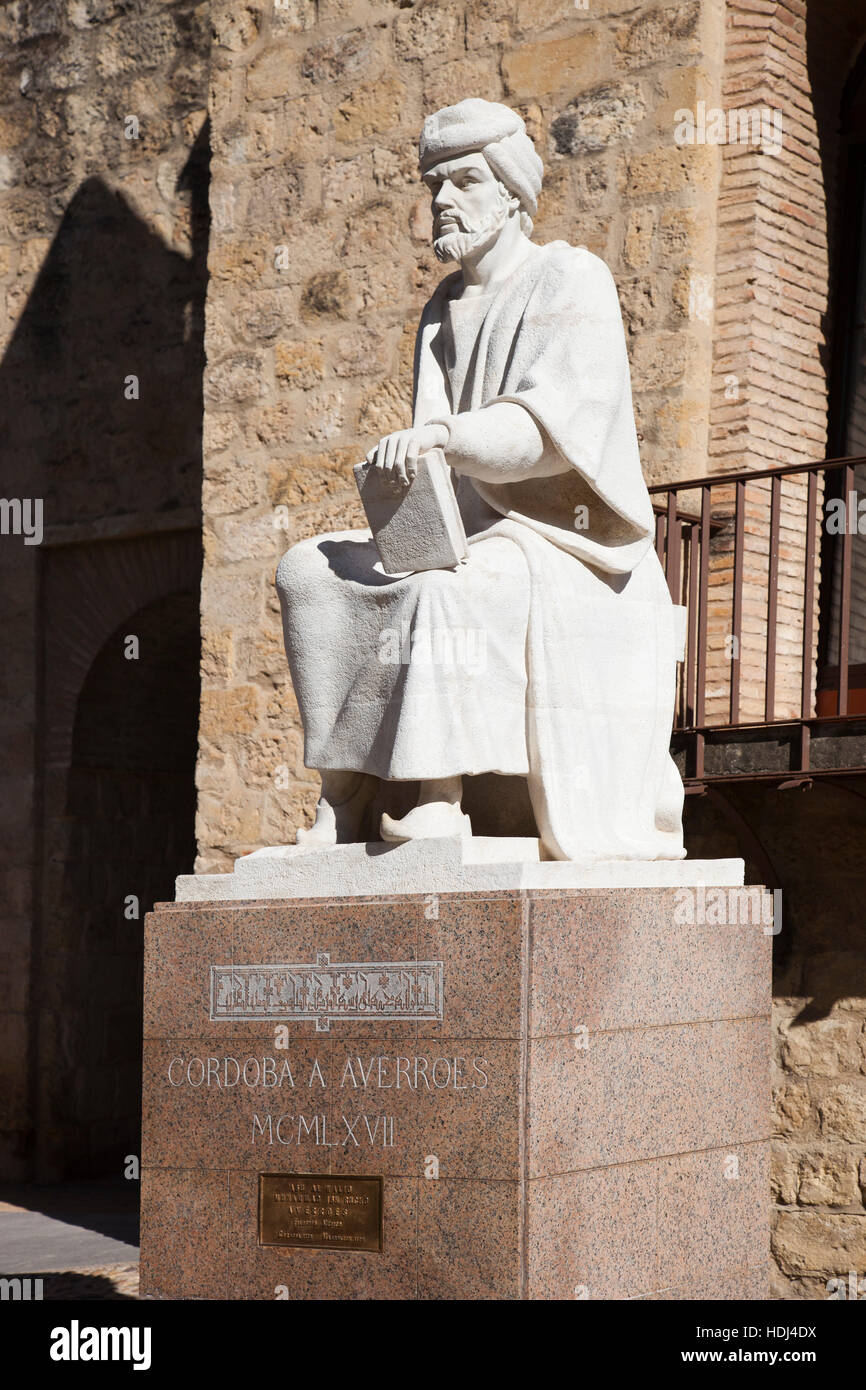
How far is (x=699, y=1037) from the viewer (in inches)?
163

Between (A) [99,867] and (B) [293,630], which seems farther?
(A) [99,867]

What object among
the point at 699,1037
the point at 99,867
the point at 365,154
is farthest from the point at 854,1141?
the point at 99,867

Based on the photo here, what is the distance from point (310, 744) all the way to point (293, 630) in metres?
0.26

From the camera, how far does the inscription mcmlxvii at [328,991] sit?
3.79 meters

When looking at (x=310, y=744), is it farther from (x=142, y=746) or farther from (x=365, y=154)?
(x=142, y=746)

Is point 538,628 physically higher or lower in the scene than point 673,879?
higher

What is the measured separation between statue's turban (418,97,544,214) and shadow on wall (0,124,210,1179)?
213 inches

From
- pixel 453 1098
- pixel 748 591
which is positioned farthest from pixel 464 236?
pixel 748 591

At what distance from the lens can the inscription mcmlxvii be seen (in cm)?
379

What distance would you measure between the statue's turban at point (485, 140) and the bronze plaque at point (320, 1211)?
2.32 meters

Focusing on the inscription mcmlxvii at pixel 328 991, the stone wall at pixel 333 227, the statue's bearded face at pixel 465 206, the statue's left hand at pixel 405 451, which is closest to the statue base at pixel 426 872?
the inscription mcmlxvii at pixel 328 991

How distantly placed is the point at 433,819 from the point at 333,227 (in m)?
4.44

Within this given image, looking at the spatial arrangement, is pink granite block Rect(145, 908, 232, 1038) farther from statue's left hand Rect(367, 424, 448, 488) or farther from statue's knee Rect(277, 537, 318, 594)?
statue's left hand Rect(367, 424, 448, 488)

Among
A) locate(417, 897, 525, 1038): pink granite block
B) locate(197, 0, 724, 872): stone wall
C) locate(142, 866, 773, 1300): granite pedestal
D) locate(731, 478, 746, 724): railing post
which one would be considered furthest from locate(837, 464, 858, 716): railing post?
locate(417, 897, 525, 1038): pink granite block
